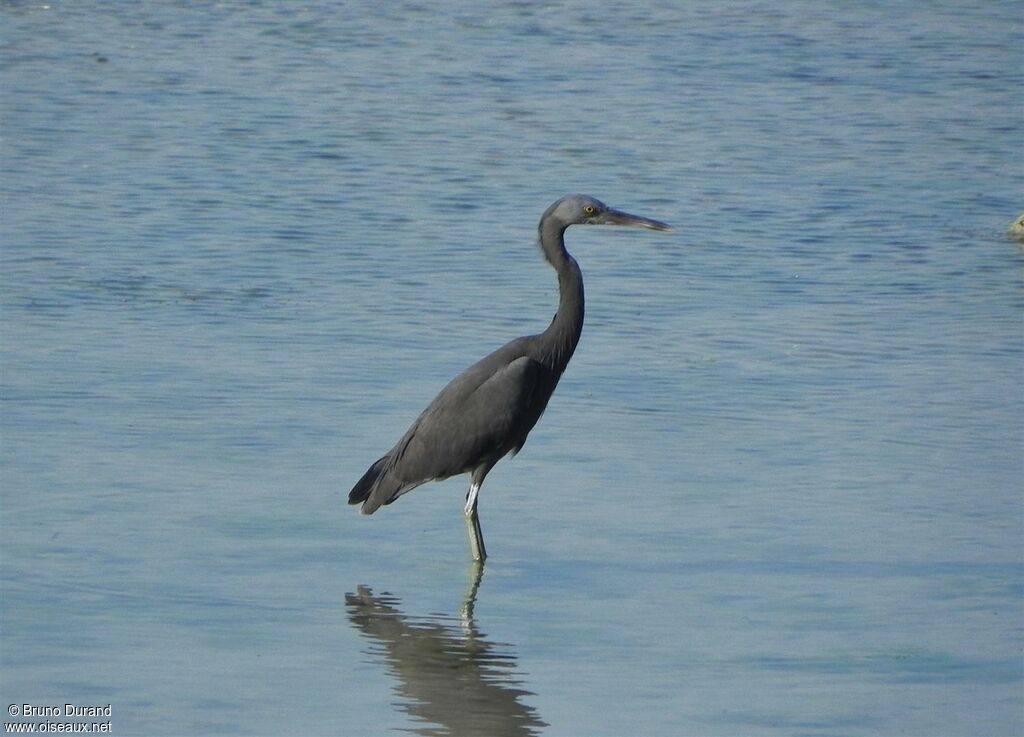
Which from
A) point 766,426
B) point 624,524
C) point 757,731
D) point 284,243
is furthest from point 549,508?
point 284,243

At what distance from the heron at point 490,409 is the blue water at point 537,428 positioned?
8.5 inches

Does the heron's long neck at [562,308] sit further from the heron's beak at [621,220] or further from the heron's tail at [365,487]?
the heron's tail at [365,487]

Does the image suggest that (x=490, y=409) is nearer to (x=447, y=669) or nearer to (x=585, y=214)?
(x=585, y=214)

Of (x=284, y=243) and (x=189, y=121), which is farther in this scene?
(x=189, y=121)

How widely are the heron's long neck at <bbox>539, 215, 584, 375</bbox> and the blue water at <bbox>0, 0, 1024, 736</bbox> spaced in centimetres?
53

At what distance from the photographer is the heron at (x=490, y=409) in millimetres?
7875

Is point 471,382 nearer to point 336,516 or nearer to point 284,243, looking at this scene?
point 336,516

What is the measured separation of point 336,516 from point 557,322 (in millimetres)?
1304

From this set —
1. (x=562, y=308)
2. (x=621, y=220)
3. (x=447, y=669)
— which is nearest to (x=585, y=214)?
(x=621, y=220)

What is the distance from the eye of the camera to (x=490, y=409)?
8172mm

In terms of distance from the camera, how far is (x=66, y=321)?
11.3 m

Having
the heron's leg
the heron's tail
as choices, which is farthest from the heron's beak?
the heron's tail

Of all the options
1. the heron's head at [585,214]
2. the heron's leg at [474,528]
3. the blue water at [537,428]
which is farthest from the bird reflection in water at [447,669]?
the heron's head at [585,214]

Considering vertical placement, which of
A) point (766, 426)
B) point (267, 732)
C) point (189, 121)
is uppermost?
point (267, 732)
